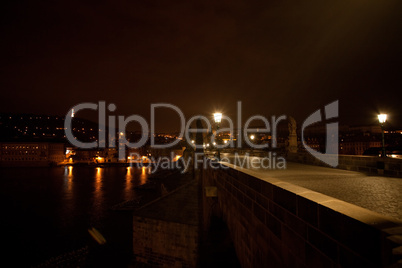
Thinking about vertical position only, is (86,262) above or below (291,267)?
below

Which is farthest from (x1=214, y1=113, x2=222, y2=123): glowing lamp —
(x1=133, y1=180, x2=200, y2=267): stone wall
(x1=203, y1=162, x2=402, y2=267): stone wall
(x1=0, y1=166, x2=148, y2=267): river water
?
(x1=0, y1=166, x2=148, y2=267): river water

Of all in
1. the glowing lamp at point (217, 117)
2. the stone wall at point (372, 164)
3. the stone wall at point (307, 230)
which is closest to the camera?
the stone wall at point (307, 230)

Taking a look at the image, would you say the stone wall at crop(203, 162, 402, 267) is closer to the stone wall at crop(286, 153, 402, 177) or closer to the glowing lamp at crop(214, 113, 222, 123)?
the stone wall at crop(286, 153, 402, 177)

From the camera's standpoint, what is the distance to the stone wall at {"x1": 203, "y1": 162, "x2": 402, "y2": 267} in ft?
5.63

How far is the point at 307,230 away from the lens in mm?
2488

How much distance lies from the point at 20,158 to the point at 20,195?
62.3 metres

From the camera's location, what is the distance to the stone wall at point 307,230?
171cm

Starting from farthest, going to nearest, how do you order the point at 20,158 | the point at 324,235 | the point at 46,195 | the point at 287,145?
the point at 20,158 < the point at 46,195 < the point at 287,145 < the point at 324,235

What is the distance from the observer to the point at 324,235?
2.20 metres

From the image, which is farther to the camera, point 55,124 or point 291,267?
point 55,124

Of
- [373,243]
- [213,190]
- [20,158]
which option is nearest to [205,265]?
[213,190]

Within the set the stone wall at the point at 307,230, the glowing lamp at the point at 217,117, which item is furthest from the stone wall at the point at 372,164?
the stone wall at the point at 307,230

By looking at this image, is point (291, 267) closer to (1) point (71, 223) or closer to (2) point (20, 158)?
(1) point (71, 223)

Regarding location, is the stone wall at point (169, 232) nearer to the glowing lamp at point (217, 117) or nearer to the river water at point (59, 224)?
the glowing lamp at point (217, 117)
